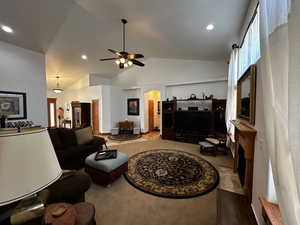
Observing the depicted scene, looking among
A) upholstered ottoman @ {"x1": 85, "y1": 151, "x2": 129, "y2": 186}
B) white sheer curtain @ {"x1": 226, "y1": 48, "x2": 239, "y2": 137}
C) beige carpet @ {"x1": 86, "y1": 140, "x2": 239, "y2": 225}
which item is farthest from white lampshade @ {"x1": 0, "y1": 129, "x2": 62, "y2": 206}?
white sheer curtain @ {"x1": 226, "y1": 48, "x2": 239, "y2": 137}

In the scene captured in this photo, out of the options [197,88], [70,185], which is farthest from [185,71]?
[70,185]

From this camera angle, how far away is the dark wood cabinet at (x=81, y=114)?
7086 mm

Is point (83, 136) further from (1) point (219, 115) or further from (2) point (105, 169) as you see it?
(1) point (219, 115)

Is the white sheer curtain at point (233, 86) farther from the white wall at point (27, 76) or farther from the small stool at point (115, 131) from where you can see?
→ the white wall at point (27, 76)

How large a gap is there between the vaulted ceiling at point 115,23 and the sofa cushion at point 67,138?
8.84ft

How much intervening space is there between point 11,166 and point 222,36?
3.88m

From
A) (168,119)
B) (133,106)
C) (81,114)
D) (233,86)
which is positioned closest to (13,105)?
(81,114)

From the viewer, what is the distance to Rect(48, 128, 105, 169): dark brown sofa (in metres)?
2.98

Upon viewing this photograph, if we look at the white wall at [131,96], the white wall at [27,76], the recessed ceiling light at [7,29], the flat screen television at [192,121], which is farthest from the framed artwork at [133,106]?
the recessed ceiling light at [7,29]

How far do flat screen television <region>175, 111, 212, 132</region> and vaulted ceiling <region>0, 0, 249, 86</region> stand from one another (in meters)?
2.15

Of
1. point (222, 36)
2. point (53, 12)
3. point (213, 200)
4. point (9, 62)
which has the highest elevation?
point (53, 12)

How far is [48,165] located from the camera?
0.75 m

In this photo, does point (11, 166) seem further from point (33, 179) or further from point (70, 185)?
point (70, 185)

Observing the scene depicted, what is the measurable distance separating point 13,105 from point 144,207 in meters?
4.51
